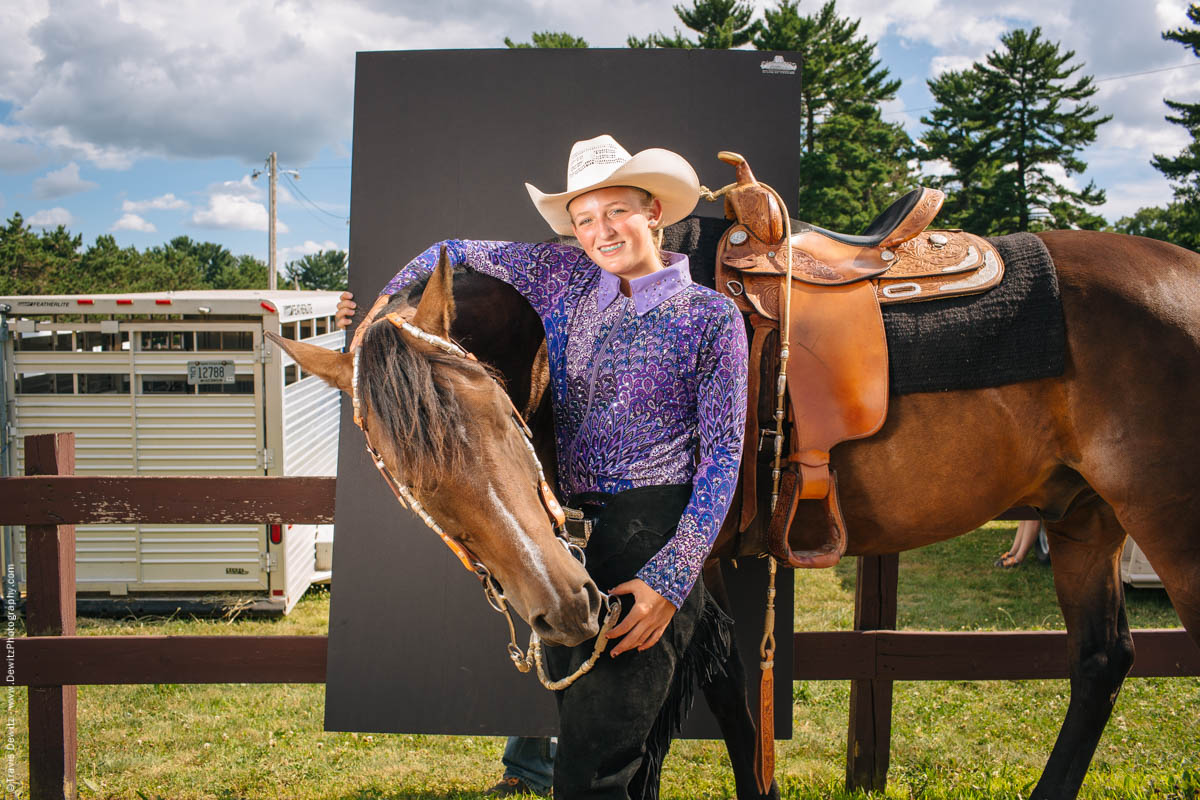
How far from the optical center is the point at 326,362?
151 centimetres

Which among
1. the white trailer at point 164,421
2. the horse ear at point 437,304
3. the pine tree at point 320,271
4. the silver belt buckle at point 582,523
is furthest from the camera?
the pine tree at point 320,271

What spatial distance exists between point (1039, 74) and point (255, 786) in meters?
29.3

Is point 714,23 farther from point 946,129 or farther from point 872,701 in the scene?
point 872,701

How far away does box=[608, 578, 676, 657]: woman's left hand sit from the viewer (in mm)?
1471

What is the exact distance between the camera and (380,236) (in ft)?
9.77

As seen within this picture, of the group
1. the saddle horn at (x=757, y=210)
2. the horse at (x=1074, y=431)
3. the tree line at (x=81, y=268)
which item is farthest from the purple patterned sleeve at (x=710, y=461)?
the tree line at (x=81, y=268)

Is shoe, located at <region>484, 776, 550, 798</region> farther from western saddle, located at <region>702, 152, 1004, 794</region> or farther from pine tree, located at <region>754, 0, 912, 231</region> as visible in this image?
pine tree, located at <region>754, 0, 912, 231</region>

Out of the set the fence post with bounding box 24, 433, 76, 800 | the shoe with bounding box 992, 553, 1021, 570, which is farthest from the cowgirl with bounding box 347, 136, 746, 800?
the shoe with bounding box 992, 553, 1021, 570

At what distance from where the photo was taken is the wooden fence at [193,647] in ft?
9.71

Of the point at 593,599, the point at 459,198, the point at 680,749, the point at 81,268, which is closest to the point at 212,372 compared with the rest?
the point at 459,198

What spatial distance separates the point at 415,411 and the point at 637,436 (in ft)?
1.57

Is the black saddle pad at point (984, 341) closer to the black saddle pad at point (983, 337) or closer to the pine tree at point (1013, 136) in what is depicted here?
the black saddle pad at point (983, 337)

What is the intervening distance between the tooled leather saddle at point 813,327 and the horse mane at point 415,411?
Answer: 103 cm

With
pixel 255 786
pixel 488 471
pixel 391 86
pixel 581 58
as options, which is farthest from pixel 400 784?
pixel 581 58
